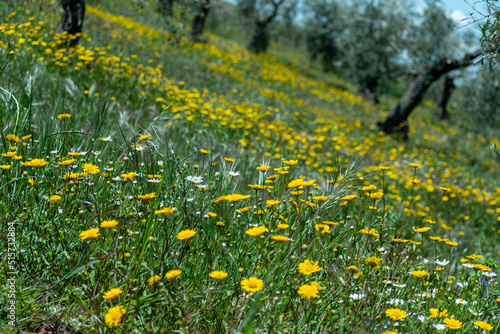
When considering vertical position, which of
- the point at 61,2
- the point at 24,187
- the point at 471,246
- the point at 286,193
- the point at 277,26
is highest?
the point at 277,26

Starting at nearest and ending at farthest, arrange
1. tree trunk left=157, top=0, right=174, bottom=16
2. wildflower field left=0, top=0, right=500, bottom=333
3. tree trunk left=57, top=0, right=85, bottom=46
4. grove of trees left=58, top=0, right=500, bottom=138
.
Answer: wildflower field left=0, top=0, right=500, bottom=333, tree trunk left=57, top=0, right=85, bottom=46, tree trunk left=157, top=0, right=174, bottom=16, grove of trees left=58, top=0, right=500, bottom=138

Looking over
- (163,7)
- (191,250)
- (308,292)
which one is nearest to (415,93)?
(163,7)

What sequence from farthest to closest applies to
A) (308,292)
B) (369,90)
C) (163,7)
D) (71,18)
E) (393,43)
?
(369,90)
(393,43)
(163,7)
(71,18)
(308,292)

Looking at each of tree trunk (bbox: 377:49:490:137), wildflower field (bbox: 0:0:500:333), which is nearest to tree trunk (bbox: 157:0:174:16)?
wildflower field (bbox: 0:0:500:333)

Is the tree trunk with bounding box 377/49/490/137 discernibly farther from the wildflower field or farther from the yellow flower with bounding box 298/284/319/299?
the yellow flower with bounding box 298/284/319/299

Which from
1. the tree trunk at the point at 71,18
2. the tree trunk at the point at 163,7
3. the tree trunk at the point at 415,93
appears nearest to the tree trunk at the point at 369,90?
the tree trunk at the point at 415,93

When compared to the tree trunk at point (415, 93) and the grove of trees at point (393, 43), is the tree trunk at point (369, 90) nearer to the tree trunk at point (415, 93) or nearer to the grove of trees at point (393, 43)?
the grove of trees at point (393, 43)

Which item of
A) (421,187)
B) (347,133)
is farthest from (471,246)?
(347,133)

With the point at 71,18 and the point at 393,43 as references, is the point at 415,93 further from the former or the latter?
the point at 71,18

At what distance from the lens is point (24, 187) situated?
91.2 inches

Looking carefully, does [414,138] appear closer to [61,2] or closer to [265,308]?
[61,2]

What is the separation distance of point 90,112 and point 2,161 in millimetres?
2241

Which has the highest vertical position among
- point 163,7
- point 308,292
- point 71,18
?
point 163,7

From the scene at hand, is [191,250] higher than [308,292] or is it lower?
lower
